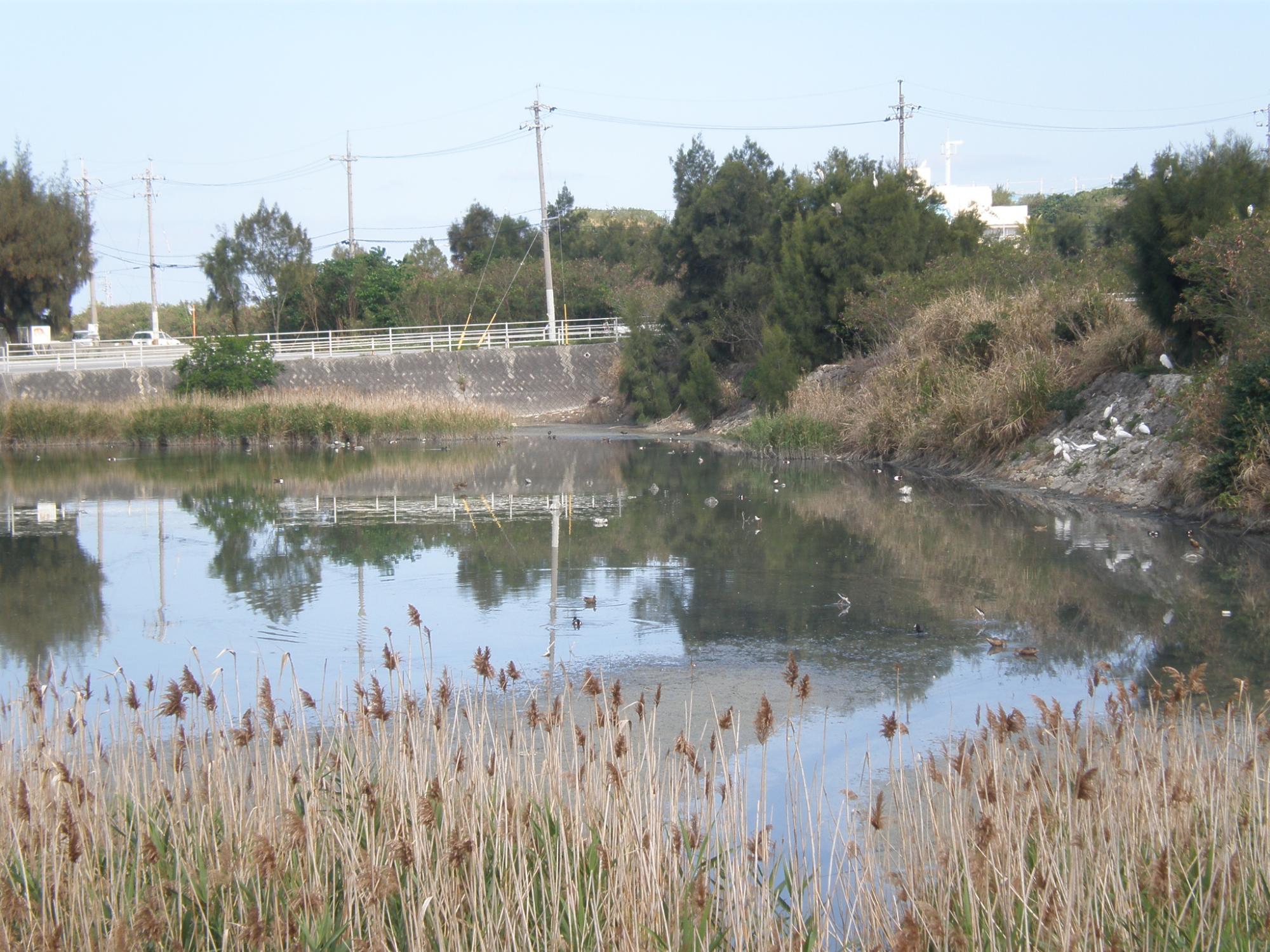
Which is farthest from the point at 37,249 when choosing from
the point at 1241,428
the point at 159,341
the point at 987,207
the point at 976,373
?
the point at 987,207

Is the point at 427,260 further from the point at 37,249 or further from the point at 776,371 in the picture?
the point at 776,371

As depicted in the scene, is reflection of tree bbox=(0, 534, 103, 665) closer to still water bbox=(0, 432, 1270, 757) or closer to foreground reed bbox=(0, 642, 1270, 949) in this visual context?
still water bbox=(0, 432, 1270, 757)

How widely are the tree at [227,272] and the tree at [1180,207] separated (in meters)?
49.0

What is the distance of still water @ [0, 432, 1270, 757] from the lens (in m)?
8.24

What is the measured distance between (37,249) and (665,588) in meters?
40.7

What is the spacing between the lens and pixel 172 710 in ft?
13.0

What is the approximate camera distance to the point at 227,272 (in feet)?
196

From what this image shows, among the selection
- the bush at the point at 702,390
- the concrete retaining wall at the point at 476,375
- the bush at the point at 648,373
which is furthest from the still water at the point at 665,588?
the concrete retaining wall at the point at 476,375

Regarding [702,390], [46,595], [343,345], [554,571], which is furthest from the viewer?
[343,345]

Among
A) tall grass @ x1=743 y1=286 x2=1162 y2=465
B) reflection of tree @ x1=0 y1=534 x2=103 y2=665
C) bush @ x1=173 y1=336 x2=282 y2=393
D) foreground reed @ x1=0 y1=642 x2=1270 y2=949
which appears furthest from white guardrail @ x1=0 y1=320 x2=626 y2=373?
foreground reed @ x1=0 y1=642 x2=1270 y2=949

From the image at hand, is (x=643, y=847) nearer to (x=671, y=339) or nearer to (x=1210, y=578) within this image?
(x=1210, y=578)

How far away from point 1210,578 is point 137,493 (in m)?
16.7

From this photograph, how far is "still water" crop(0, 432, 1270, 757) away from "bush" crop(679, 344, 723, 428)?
14.5 metres

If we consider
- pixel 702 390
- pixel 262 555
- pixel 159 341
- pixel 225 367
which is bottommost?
pixel 262 555
